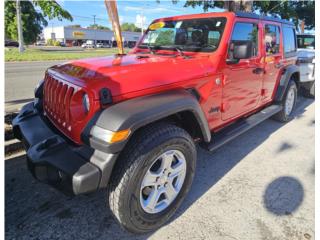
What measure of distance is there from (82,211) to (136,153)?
100cm

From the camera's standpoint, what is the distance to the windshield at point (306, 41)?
921 cm

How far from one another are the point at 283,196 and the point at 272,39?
8.61ft

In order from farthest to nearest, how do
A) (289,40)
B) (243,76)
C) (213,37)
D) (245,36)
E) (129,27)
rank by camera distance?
(129,27), (289,40), (245,36), (243,76), (213,37)

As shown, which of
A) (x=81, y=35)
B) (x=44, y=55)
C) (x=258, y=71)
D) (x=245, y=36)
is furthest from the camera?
(x=81, y=35)

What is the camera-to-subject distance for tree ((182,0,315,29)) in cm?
856

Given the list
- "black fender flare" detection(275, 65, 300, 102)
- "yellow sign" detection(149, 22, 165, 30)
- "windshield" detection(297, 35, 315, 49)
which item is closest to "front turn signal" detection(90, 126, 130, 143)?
"yellow sign" detection(149, 22, 165, 30)

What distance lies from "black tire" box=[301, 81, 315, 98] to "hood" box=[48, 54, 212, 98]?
19.0ft

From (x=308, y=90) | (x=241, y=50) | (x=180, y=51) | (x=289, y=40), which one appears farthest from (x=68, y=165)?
(x=308, y=90)

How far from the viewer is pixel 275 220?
97.0 inches

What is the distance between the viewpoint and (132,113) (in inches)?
76.1

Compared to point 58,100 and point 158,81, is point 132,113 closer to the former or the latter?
point 158,81

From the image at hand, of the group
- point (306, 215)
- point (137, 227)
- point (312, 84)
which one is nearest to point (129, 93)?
point (137, 227)

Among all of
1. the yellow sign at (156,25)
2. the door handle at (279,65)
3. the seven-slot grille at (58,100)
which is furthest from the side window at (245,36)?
the seven-slot grille at (58,100)
